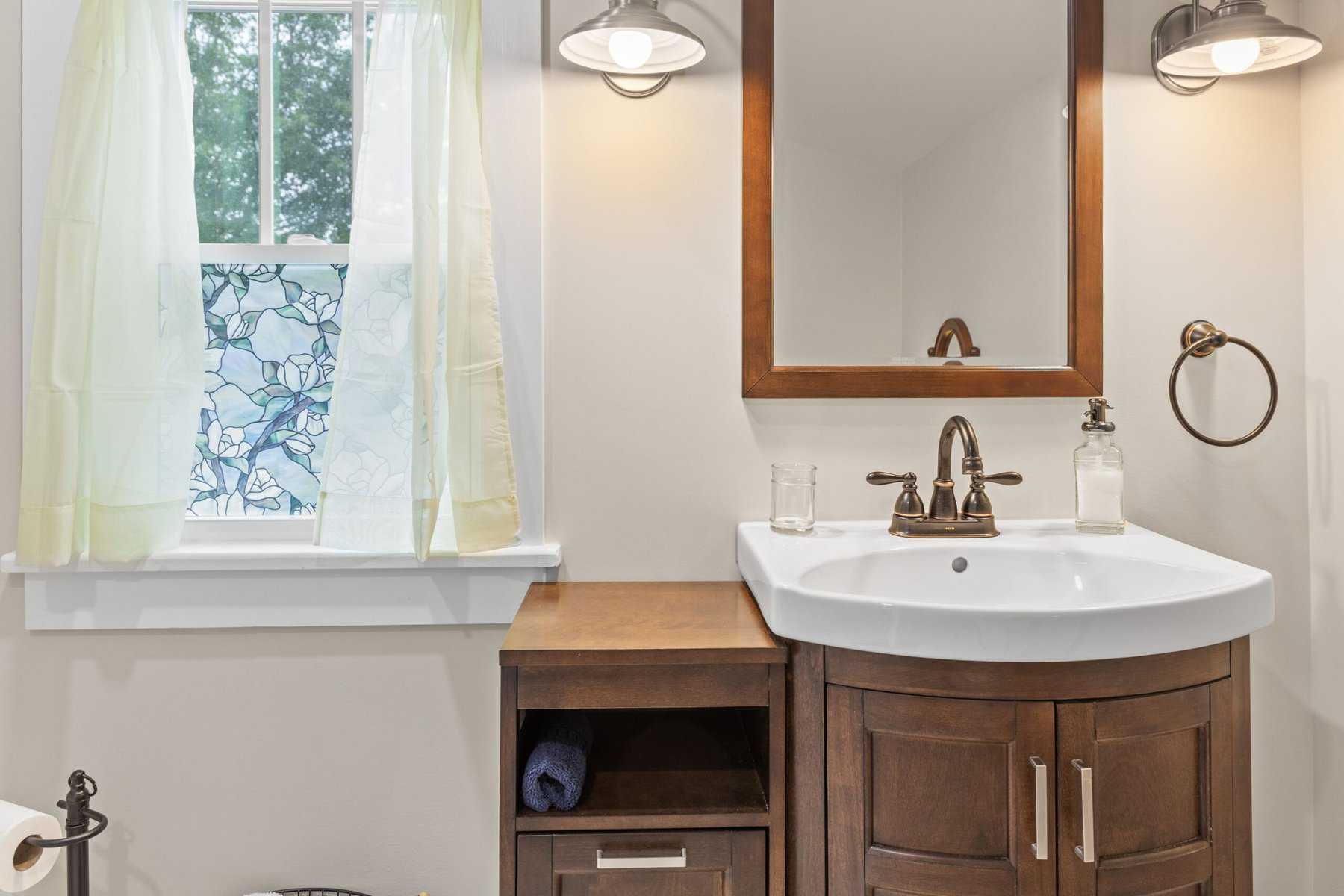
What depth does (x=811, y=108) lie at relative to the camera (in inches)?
59.7

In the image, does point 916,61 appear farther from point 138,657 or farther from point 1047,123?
point 138,657

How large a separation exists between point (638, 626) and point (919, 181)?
0.92 metres

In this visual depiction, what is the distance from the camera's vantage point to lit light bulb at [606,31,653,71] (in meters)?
1.41

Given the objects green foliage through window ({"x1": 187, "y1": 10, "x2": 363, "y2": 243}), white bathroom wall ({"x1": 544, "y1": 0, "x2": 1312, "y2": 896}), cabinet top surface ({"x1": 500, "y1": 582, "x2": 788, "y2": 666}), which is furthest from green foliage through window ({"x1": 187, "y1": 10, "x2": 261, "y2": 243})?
cabinet top surface ({"x1": 500, "y1": 582, "x2": 788, "y2": 666})

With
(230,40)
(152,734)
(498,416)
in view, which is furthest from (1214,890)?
(230,40)

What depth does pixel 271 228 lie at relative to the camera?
1.54 metres

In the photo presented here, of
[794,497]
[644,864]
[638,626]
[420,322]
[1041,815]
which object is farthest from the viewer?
[794,497]

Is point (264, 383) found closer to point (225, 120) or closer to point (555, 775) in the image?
point (225, 120)

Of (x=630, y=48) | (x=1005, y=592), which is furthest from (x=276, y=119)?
(x=1005, y=592)

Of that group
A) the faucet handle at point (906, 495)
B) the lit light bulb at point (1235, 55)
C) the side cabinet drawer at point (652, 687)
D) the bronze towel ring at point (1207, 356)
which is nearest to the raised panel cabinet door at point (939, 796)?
the side cabinet drawer at point (652, 687)

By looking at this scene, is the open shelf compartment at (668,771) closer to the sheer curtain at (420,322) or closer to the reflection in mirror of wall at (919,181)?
the sheer curtain at (420,322)

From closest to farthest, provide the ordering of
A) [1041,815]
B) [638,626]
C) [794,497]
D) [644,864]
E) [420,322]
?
[1041,815] < [644,864] < [638,626] < [420,322] < [794,497]

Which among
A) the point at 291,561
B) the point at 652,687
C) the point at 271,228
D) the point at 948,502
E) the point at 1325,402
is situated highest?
the point at 271,228

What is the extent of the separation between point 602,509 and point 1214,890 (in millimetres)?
1044
